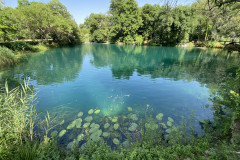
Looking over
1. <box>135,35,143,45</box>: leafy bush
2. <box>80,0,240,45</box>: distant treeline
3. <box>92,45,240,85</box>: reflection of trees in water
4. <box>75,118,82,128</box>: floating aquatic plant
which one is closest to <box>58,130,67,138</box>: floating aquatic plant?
<box>75,118,82,128</box>: floating aquatic plant

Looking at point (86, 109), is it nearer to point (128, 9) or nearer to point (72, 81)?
point (72, 81)

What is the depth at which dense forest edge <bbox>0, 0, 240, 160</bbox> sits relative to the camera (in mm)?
3385

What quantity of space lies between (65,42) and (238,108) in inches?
1984

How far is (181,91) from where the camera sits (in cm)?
955

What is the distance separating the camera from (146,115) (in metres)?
6.36

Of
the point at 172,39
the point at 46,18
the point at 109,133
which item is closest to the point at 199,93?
the point at 109,133

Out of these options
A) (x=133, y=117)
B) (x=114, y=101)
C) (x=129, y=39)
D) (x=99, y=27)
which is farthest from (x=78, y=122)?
(x=99, y=27)

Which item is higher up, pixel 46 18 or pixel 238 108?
pixel 46 18

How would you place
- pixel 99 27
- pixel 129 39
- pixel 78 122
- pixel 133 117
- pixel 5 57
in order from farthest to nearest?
pixel 99 27
pixel 129 39
pixel 5 57
pixel 133 117
pixel 78 122

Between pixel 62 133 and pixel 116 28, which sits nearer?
pixel 62 133

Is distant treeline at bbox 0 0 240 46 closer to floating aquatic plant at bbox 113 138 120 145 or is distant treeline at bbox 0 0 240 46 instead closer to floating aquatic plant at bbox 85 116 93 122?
floating aquatic plant at bbox 85 116 93 122

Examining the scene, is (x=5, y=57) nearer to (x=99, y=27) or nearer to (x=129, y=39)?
(x=129, y=39)

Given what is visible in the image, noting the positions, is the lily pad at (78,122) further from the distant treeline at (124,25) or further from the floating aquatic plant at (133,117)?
the distant treeline at (124,25)

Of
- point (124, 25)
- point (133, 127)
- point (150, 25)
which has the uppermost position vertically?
point (124, 25)
